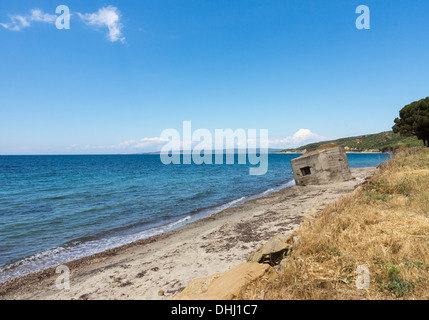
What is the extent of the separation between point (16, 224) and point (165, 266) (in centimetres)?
1233

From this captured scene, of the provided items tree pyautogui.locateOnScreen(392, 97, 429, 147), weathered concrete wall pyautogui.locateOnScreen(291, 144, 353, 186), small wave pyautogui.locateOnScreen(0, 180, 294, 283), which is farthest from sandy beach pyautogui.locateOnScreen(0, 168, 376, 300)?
tree pyautogui.locateOnScreen(392, 97, 429, 147)

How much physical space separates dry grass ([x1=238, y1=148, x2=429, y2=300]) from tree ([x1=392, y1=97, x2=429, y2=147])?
36.7 metres

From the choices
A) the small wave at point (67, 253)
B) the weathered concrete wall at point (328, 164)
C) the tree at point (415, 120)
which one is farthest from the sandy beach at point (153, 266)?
the tree at point (415, 120)

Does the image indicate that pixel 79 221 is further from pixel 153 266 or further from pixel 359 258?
pixel 359 258

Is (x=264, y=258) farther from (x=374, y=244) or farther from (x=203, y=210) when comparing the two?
(x=203, y=210)

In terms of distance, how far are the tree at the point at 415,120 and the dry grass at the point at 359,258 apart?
3672cm

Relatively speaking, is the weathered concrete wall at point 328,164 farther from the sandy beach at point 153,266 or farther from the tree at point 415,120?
the tree at point 415,120

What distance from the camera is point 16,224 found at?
13.7m

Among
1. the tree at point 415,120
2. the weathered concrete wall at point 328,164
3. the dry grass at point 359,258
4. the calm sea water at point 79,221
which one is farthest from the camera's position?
the tree at point 415,120

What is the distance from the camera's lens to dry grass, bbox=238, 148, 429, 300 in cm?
371

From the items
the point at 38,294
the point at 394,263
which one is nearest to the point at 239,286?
the point at 394,263

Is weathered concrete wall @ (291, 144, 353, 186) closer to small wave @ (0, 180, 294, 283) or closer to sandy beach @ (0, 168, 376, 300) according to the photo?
sandy beach @ (0, 168, 376, 300)

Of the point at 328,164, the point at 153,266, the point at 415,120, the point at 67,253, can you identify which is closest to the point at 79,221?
the point at 67,253

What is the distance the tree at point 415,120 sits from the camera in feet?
111
